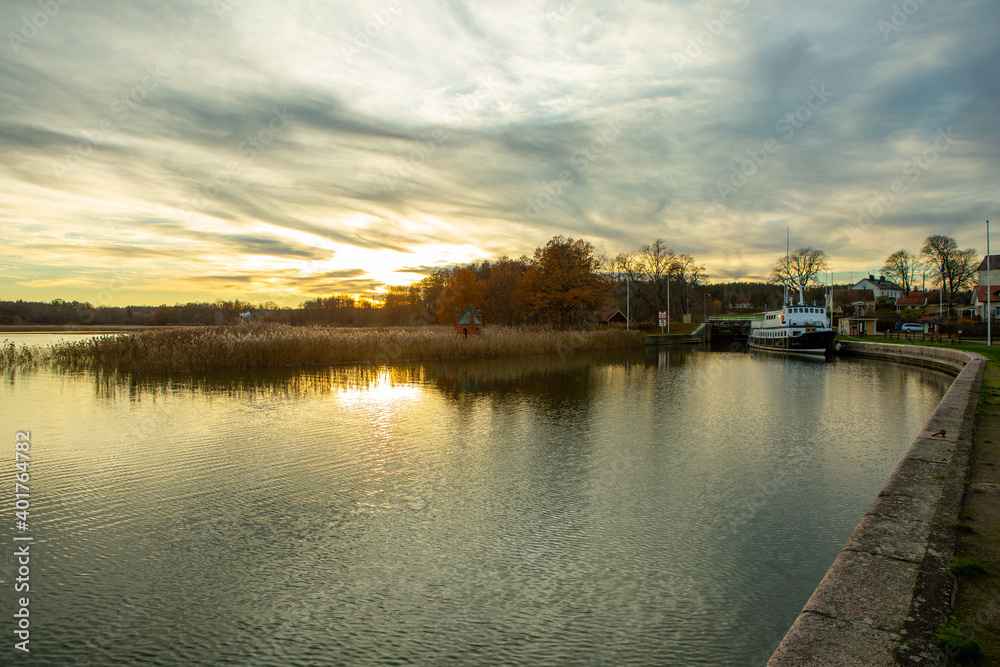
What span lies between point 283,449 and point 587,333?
109ft

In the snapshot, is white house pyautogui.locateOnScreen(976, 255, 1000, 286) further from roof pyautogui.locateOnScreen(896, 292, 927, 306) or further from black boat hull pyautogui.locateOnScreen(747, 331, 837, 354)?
black boat hull pyautogui.locateOnScreen(747, 331, 837, 354)

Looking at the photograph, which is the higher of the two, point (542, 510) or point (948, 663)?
point (948, 663)

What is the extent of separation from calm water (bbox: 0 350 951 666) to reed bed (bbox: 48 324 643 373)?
8.87m

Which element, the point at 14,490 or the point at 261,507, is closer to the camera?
the point at 261,507

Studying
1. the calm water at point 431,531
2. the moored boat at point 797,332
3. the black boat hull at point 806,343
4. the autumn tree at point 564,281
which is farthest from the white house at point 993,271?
the calm water at point 431,531

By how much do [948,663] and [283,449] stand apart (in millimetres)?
8546

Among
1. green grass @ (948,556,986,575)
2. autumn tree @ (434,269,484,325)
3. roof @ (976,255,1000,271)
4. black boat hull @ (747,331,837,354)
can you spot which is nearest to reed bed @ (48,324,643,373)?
black boat hull @ (747,331,837,354)

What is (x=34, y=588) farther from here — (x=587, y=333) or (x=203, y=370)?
(x=587, y=333)

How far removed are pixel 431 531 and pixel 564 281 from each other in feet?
144

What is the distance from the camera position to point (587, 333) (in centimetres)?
4091

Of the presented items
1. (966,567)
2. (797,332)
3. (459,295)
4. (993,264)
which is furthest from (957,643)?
(993,264)

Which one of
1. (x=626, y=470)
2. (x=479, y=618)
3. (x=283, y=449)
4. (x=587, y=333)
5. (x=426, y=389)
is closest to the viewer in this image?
(x=479, y=618)

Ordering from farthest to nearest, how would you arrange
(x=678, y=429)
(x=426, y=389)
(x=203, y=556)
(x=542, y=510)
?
(x=426, y=389) < (x=678, y=429) < (x=542, y=510) < (x=203, y=556)

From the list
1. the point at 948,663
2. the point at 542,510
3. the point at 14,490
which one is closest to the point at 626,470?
the point at 542,510
